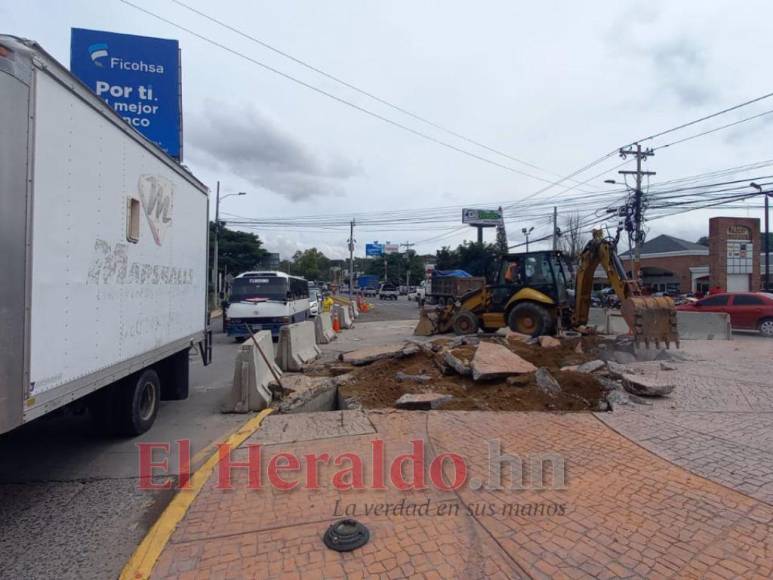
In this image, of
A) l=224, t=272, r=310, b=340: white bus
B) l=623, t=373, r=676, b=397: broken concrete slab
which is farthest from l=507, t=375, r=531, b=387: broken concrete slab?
l=224, t=272, r=310, b=340: white bus

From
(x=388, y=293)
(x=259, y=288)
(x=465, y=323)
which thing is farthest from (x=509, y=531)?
(x=388, y=293)

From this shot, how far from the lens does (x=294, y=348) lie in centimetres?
1091

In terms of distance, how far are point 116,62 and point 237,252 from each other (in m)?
38.1

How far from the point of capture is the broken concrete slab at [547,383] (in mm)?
7305

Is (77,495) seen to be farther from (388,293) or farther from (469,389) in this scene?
(388,293)

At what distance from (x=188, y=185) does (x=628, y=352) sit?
33.1 feet

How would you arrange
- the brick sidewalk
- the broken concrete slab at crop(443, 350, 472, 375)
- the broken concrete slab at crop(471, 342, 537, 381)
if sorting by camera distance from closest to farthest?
the brick sidewalk < the broken concrete slab at crop(471, 342, 537, 381) < the broken concrete slab at crop(443, 350, 472, 375)

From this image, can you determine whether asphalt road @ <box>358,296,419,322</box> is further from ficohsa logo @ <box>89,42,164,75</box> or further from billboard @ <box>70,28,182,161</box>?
ficohsa logo @ <box>89,42,164,75</box>

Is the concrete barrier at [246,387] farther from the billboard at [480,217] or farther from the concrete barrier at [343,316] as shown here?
the billboard at [480,217]

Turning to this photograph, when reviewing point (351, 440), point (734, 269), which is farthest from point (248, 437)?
point (734, 269)

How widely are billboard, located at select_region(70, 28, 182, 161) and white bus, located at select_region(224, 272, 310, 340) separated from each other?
5883 millimetres

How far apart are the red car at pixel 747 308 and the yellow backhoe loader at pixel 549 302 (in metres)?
5.78

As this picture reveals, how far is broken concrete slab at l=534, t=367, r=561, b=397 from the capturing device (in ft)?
24.0

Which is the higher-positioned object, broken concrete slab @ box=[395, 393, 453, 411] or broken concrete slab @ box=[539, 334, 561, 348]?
broken concrete slab @ box=[539, 334, 561, 348]
